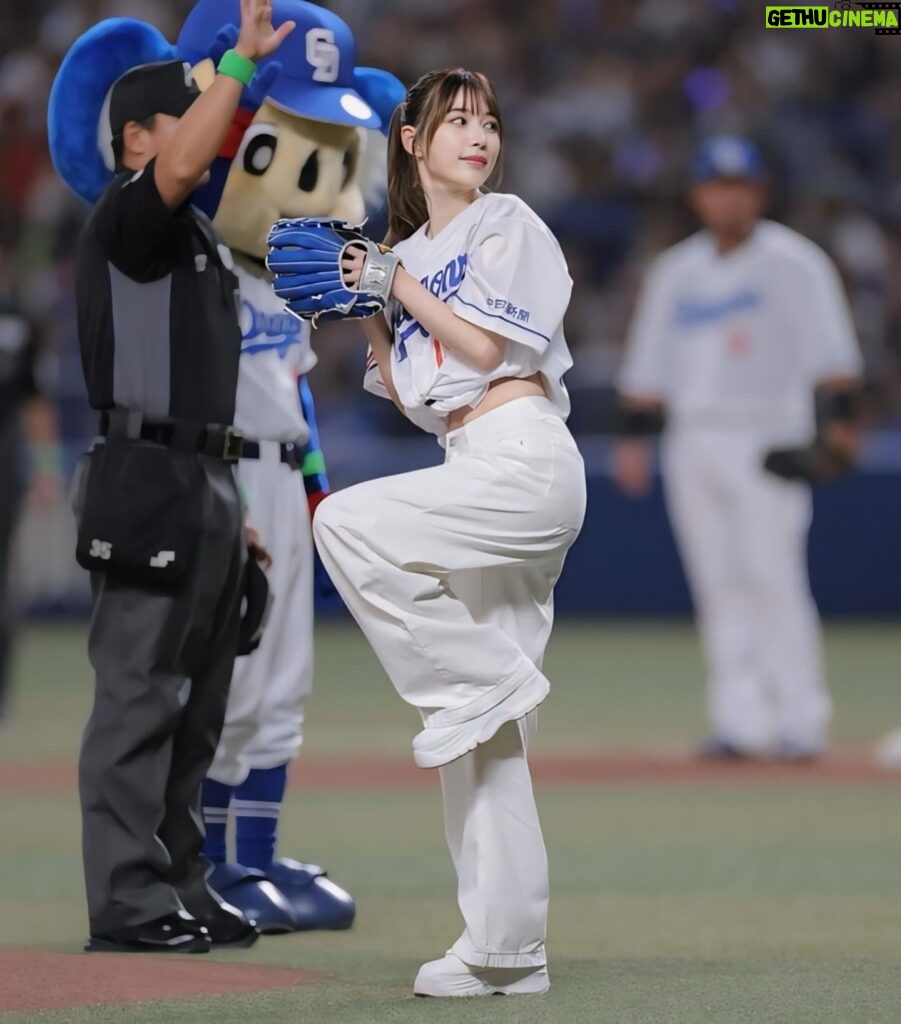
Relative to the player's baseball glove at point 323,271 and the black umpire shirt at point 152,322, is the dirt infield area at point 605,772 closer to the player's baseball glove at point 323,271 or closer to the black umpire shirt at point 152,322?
the black umpire shirt at point 152,322

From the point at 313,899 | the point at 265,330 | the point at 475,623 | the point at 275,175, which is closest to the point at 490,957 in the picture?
the point at 475,623

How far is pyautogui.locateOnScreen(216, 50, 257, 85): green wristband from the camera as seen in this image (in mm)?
4895

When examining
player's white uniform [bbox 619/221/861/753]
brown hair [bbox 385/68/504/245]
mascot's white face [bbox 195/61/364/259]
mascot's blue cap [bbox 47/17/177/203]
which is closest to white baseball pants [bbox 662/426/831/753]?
player's white uniform [bbox 619/221/861/753]

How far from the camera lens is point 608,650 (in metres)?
14.2

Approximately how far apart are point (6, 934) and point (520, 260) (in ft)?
7.78

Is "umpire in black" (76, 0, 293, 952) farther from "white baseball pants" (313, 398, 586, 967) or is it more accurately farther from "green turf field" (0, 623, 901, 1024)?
"white baseball pants" (313, 398, 586, 967)

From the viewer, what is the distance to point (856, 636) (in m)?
15.1

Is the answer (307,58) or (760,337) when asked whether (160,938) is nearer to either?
Answer: (307,58)

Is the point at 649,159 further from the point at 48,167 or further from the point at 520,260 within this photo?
the point at 520,260

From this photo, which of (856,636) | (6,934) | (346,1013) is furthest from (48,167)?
(346,1013)

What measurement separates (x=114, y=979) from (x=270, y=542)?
1.65 meters

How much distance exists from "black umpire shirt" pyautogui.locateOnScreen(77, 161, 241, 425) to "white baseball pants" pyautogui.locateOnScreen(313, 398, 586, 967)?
84cm

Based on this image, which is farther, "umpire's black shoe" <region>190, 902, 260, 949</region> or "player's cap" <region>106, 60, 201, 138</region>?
"player's cap" <region>106, 60, 201, 138</region>

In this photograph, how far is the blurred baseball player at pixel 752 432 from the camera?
9.30 meters
